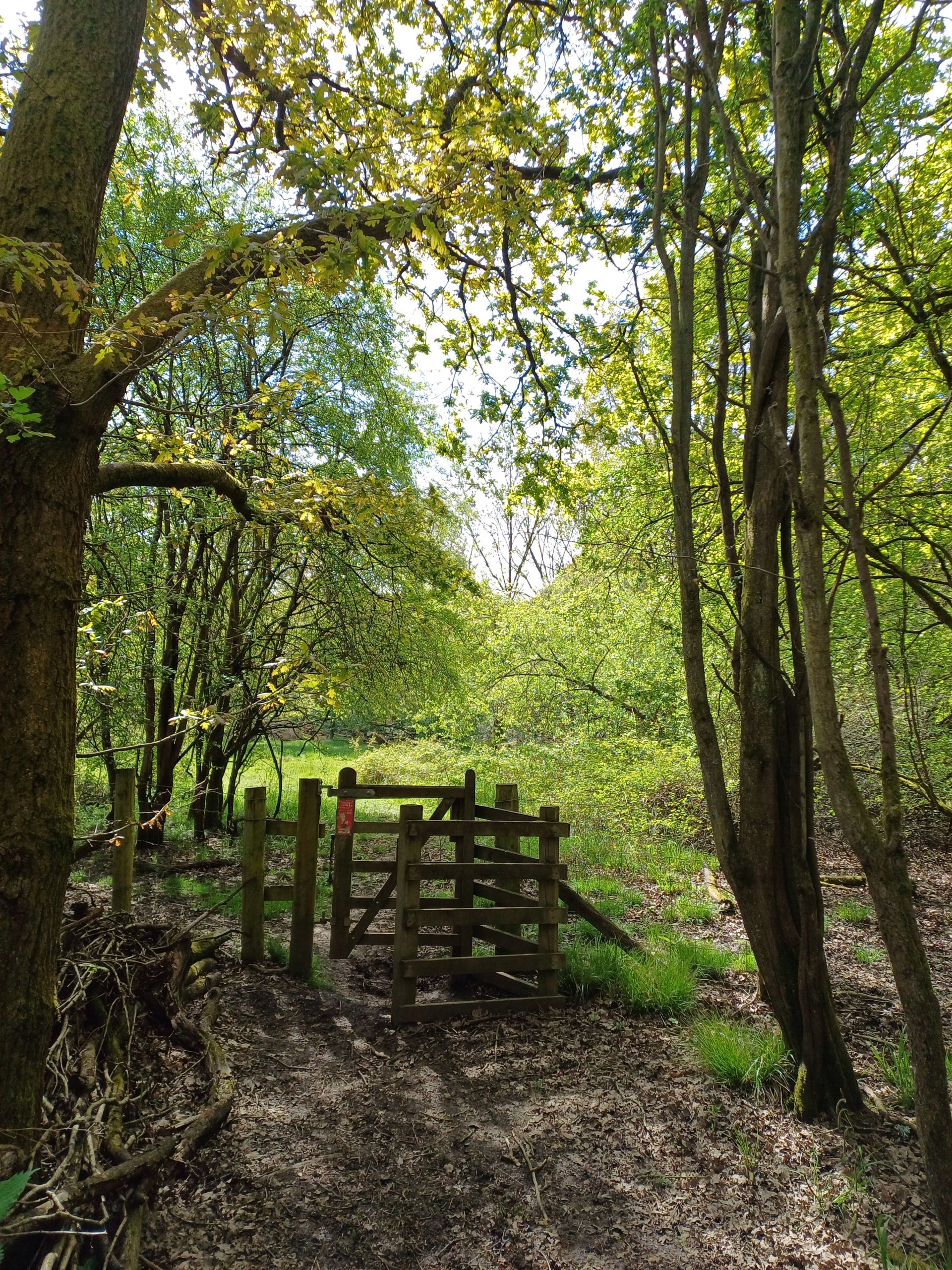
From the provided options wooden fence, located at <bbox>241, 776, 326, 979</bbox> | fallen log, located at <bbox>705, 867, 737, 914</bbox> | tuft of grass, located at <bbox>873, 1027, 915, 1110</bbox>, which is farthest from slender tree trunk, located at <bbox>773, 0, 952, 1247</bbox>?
fallen log, located at <bbox>705, 867, 737, 914</bbox>

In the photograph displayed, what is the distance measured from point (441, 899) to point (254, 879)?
57.1 inches

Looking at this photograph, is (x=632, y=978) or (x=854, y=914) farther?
(x=854, y=914)

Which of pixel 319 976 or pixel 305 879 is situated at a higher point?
pixel 305 879

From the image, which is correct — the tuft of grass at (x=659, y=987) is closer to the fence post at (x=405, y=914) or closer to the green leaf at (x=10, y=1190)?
the fence post at (x=405, y=914)

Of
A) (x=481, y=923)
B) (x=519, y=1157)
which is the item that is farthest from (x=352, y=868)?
(x=519, y=1157)

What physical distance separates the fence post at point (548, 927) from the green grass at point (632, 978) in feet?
0.81

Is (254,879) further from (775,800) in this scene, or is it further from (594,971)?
(775,800)

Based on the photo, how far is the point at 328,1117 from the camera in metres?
3.46

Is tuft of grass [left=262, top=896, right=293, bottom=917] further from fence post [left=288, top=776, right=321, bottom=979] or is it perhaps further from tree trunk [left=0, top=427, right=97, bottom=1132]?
tree trunk [left=0, top=427, right=97, bottom=1132]

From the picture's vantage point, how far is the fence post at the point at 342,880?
5348 millimetres

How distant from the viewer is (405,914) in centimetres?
446

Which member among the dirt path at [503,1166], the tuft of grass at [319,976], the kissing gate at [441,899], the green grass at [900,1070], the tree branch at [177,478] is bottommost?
the tuft of grass at [319,976]

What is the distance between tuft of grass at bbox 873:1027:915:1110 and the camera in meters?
3.48

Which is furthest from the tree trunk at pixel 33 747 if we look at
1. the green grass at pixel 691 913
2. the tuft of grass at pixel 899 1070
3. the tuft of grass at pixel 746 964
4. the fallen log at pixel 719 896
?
the fallen log at pixel 719 896
